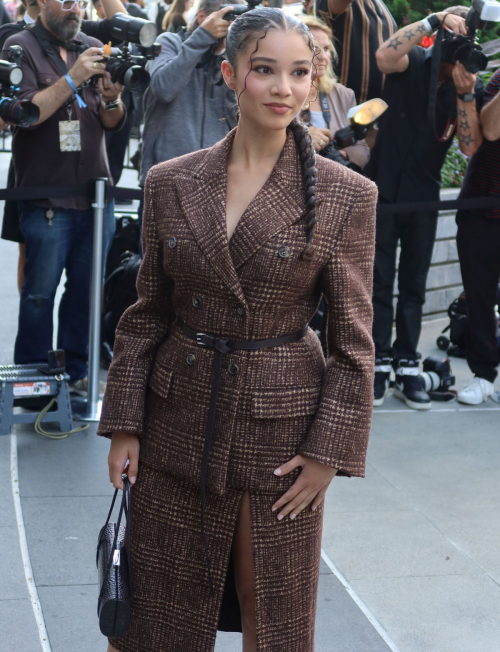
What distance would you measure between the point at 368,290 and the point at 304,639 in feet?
2.82

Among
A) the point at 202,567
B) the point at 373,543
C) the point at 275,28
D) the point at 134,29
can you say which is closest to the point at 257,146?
the point at 275,28

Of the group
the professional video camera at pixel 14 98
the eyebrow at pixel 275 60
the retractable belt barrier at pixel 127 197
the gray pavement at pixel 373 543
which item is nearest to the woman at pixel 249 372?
the eyebrow at pixel 275 60

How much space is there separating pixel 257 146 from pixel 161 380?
598mm

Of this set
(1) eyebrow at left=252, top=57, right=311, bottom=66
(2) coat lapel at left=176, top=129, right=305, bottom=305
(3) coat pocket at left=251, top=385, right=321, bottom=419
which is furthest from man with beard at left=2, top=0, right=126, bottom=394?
(3) coat pocket at left=251, top=385, right=321, bottom=419

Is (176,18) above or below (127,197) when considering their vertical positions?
above

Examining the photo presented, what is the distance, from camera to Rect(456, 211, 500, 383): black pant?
5820 millimetres

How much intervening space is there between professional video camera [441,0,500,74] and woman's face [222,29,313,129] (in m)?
3.38

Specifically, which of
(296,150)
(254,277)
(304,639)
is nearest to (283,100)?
(296,150)

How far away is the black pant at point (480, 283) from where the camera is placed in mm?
5820

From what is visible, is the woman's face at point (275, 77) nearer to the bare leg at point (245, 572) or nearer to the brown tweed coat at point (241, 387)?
the brown tweed coat at point (241, 387)

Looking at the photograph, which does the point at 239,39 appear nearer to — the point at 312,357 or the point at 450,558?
the point at 312,357

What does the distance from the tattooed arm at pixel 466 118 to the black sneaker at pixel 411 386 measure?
1305 mm

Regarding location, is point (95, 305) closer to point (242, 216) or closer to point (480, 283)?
point (480, 283)

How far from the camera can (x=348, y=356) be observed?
7.24 ft
